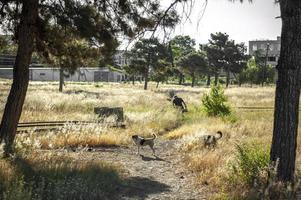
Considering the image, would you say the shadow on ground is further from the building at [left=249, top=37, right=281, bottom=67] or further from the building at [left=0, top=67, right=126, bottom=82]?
the building at [left=249, top=37, right=281, bottom=67]

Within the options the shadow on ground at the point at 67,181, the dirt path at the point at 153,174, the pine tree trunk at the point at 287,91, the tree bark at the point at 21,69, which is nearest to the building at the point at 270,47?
the dirt path at the point at 153,174

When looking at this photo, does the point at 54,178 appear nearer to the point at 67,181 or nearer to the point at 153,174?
the point at 67,181

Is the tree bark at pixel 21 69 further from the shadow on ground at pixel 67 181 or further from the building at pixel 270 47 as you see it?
the building at pixel 270 47

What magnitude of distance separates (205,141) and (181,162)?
1.49 metres

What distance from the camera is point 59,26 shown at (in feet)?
39.6

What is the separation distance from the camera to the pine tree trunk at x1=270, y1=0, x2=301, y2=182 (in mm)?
8180

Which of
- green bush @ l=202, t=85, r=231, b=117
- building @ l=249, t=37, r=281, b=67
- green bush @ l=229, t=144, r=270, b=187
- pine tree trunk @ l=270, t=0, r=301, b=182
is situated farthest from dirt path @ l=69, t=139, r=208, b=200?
building @ l=249, t=37, r=281, b=67

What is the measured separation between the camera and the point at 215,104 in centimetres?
2609

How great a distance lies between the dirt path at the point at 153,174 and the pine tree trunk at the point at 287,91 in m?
1.55

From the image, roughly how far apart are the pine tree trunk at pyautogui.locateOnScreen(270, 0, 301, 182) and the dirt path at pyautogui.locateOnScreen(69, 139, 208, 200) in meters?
1.55

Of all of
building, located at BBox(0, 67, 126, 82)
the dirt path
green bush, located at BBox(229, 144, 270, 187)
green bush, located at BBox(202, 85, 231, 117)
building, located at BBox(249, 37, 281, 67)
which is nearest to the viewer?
green bush, located at BBox(229, 144, 270, 187)

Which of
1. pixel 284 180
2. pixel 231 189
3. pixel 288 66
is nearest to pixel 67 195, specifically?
pixel 231 189

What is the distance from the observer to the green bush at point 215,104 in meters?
25.9

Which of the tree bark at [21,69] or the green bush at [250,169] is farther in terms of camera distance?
the tree bark at [21,69]
